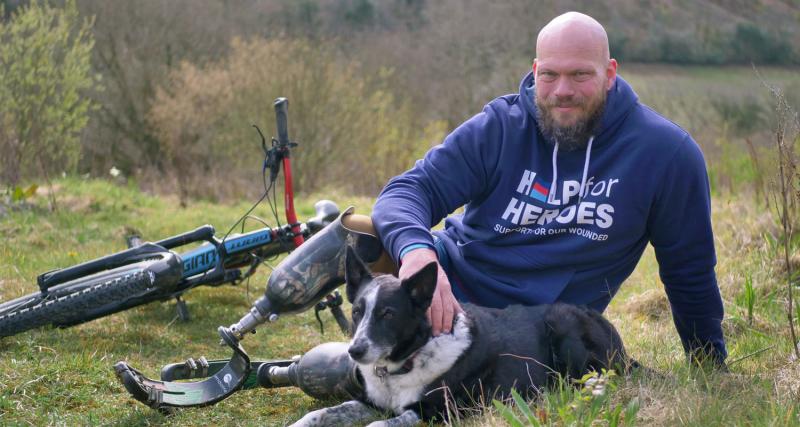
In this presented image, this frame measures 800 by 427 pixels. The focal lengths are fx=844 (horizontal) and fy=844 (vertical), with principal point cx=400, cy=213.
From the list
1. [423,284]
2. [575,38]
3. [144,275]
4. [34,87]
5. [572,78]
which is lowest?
[34,87]

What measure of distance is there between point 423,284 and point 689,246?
1.29m

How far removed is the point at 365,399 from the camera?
3.26 metres

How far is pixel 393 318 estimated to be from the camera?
300 centimetres

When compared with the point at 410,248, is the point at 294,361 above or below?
below

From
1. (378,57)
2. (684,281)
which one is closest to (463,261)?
(684,281)

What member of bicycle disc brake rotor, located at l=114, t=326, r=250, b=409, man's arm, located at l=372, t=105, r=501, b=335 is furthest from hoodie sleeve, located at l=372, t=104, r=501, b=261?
bicycle disc brake rotor, located at l=114, t=326, r=250, b=409

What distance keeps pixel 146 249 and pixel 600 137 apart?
2.61 m

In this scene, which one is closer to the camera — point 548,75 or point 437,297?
point 437,297

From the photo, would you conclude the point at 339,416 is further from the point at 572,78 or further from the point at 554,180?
the point at 572,78

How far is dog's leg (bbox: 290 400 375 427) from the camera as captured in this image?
316cm

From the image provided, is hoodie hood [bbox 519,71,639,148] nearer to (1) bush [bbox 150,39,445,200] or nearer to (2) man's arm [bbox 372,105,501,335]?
(2) man's arm [bbox 372,105,501,335]

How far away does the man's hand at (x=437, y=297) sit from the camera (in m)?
3.08

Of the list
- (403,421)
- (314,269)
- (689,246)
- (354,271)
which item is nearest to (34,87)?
(314,269)

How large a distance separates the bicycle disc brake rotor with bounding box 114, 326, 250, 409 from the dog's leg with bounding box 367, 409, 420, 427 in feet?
3.01
